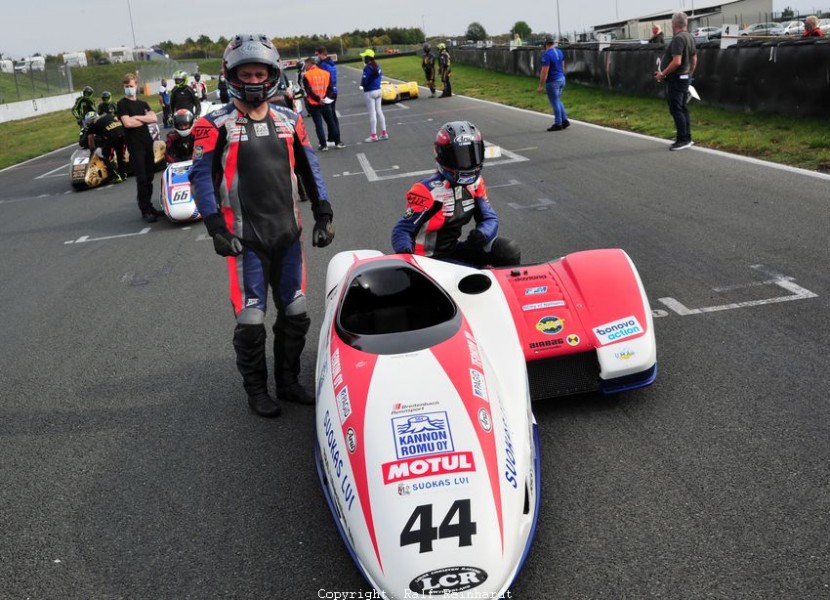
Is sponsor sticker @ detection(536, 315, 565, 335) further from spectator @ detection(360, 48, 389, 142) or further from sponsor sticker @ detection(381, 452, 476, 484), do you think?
spectator @ detection(360, 48, 389, 142)

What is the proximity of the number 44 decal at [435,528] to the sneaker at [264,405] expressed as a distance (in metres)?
2.05

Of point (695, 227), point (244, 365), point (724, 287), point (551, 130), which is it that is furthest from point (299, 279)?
point (551, 130)

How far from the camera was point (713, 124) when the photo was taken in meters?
14.0

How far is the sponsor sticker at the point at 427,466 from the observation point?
2.93 metres

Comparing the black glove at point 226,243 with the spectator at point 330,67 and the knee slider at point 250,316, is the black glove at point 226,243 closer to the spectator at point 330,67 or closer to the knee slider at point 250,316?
the knee slider at point 250,316

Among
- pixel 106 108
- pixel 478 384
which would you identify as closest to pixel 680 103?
pixel 106 108

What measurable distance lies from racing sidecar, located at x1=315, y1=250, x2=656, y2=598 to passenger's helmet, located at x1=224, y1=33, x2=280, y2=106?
1081 millimetres

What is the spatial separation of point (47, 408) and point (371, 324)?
96.4 inches

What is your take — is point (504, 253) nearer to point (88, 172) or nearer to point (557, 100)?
point (557, 100)

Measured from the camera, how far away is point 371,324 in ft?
13.4

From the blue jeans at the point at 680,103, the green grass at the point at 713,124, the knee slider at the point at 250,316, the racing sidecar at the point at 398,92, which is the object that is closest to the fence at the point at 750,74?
the green grass at the point at 713,124

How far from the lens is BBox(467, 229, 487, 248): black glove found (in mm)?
5357

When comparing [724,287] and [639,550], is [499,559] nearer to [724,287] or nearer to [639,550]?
[639,550]

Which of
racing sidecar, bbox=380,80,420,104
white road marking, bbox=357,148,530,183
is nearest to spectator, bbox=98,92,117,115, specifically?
white road marking, bbox=357,148,530,183
